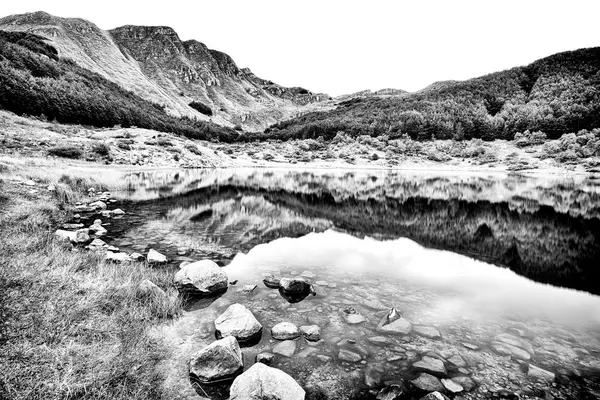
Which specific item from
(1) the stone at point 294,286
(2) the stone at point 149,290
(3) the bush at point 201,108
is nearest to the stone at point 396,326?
(1) the stone at point 294,286

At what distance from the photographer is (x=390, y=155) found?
71.6 metres

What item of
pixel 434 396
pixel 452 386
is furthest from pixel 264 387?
pixel 452 386

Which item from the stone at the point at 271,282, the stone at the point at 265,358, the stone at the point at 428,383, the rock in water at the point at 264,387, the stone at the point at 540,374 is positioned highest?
the rock in water at the point at 264,387

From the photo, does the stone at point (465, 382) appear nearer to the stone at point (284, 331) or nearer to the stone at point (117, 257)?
the stone at point (284, 331)

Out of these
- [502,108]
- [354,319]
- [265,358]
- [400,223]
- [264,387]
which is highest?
[502,108]

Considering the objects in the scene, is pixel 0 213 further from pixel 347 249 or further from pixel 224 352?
pixel 347 249

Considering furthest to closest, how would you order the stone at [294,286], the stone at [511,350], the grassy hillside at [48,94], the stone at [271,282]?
the grassy hillside at [48,94] → the stone at [271,282] → the stone at [294,286] → the stone at [511,350]

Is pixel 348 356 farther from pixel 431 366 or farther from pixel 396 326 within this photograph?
pixel 396 326

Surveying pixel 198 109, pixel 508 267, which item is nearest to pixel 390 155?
pixel 508 267

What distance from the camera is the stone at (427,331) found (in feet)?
17.6

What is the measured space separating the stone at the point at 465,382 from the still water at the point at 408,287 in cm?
3

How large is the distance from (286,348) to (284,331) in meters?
0.36

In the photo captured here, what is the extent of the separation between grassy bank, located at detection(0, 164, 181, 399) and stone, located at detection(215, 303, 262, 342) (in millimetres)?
953

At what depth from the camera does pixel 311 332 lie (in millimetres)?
5203
